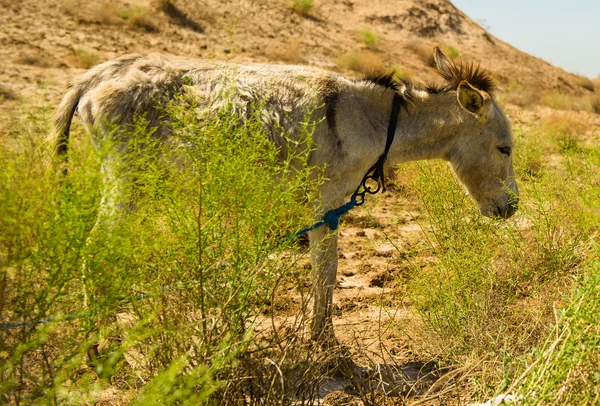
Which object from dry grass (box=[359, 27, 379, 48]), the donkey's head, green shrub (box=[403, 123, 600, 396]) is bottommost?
dry grass (box=[359, 27, 379, 48])

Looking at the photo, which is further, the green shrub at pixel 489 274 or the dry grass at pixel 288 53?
the dry grass at pixel 288 53

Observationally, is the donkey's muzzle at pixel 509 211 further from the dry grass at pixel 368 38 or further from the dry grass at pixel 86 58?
the dry grass at pixel 368 38

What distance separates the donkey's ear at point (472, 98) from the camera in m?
4.83

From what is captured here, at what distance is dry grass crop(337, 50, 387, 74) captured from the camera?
59.9ft

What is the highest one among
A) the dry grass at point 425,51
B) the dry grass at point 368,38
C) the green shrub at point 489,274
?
the green shrub at point 489,274

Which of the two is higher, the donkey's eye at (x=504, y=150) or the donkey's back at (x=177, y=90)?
the donkey's back at (x=177, y=90)

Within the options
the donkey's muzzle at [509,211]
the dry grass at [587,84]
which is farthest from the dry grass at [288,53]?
the dry grass at [587,84]

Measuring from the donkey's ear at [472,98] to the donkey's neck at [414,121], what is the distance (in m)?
0.17

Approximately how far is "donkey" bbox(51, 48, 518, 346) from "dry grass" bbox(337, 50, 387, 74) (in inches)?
505

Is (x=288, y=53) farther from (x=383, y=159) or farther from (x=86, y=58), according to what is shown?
(x=383, y=159)

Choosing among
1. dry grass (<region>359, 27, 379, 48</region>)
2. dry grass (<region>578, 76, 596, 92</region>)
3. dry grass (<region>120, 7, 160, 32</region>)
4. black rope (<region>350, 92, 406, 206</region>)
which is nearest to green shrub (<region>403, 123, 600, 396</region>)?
black rope (<region>350, 92, 406, 206</region>)

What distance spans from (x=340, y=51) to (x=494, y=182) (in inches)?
609

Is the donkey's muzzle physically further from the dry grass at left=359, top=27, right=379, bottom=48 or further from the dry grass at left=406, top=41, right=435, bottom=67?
the dry grass at left=359, top=27, right=379, bottom=48

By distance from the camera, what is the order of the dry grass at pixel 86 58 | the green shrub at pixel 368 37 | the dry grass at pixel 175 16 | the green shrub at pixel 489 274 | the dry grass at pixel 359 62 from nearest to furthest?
the green shrub at pixel 489 274 → the dry grass at pixel 86 58 → the dry grass at pixel 175 16 → the dry grass at pixel 359 62 → the green shrub at pixel 368 37
